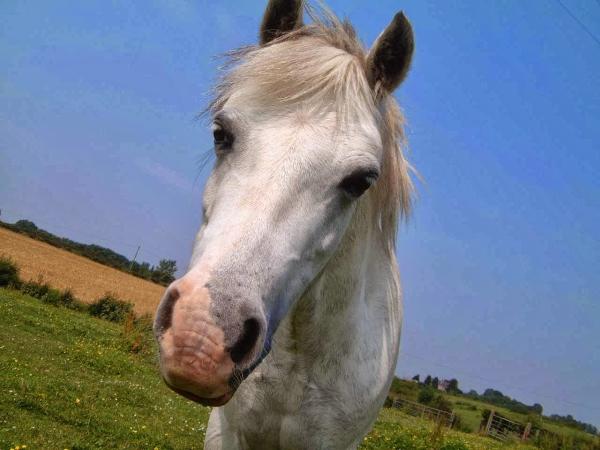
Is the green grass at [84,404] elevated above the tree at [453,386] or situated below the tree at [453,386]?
below

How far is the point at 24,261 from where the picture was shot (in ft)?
137

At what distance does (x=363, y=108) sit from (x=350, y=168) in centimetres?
41

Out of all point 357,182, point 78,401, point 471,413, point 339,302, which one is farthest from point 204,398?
point 471,413

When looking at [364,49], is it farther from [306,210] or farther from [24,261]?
[24,261]

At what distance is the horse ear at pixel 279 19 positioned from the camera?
2750 mm

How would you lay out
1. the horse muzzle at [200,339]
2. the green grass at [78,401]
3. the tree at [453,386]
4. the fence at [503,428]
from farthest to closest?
the tree at [453,386] → the fence at [503,428] → the green grass at [78,401] → the horse muzzle at [200,339]

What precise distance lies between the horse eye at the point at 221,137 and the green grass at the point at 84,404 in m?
4.91

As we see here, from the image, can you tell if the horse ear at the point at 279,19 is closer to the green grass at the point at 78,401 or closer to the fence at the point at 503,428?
the green grass at the point at 78,401

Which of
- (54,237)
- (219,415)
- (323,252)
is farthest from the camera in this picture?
(54,237)

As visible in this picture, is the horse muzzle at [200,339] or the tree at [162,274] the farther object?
the tree at [162,274]

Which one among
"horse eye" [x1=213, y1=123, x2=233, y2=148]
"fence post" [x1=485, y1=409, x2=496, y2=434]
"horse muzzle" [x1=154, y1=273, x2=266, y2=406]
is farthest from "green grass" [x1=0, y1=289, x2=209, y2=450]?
"fence post" [x1=485, y1=409, x2=496, y2=434]

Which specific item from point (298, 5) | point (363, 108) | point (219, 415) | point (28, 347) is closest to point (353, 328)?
point (219, 415)

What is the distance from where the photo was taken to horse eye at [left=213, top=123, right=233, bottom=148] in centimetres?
225

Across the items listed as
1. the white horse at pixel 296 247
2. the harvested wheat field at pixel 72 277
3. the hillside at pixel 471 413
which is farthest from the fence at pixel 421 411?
the white horse at pixel 296 247
